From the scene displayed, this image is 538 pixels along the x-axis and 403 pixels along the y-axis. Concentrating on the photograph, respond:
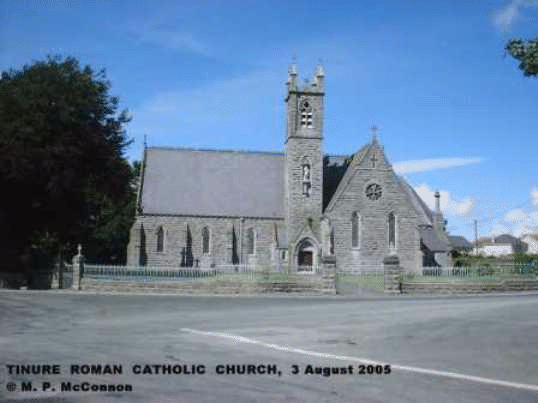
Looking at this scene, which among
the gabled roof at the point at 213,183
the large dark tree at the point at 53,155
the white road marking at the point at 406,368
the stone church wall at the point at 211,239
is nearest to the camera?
the white road marking at the point at 406,368

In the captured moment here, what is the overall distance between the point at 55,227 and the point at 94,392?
3046 centimetres

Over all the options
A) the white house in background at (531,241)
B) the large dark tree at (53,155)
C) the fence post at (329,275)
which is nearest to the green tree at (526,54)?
the fence post at (329,275)

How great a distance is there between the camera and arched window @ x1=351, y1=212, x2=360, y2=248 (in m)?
47.0

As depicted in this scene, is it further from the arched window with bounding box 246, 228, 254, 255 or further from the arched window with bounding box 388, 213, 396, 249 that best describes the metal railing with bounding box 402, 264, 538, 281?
the arched window with bounding box 246, 228, 254, 255

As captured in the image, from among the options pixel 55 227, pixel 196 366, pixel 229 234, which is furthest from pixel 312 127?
pixel 196 366

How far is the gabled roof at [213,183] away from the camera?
5056cm

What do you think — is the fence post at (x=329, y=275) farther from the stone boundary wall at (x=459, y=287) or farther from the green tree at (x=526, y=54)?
the green tree at (x=526, y=54)

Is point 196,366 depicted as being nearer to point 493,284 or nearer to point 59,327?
point 59,327

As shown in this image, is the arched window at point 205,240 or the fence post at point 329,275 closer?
the fence post at point 329,275

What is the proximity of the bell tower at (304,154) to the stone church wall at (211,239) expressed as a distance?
269 centimetres

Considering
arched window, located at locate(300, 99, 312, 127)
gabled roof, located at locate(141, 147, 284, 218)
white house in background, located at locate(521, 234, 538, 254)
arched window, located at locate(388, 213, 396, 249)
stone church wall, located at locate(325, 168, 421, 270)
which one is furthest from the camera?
white house in background, located at locate(521, 234, 538, 254)

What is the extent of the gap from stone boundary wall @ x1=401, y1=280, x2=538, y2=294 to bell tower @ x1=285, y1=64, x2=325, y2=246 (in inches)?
706

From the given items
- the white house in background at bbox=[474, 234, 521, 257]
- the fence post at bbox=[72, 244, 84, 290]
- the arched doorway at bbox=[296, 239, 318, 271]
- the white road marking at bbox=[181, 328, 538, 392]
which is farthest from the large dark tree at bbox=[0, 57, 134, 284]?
the white house in background at bbox=[474, 234, 521, 257]

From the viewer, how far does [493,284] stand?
102 ft
